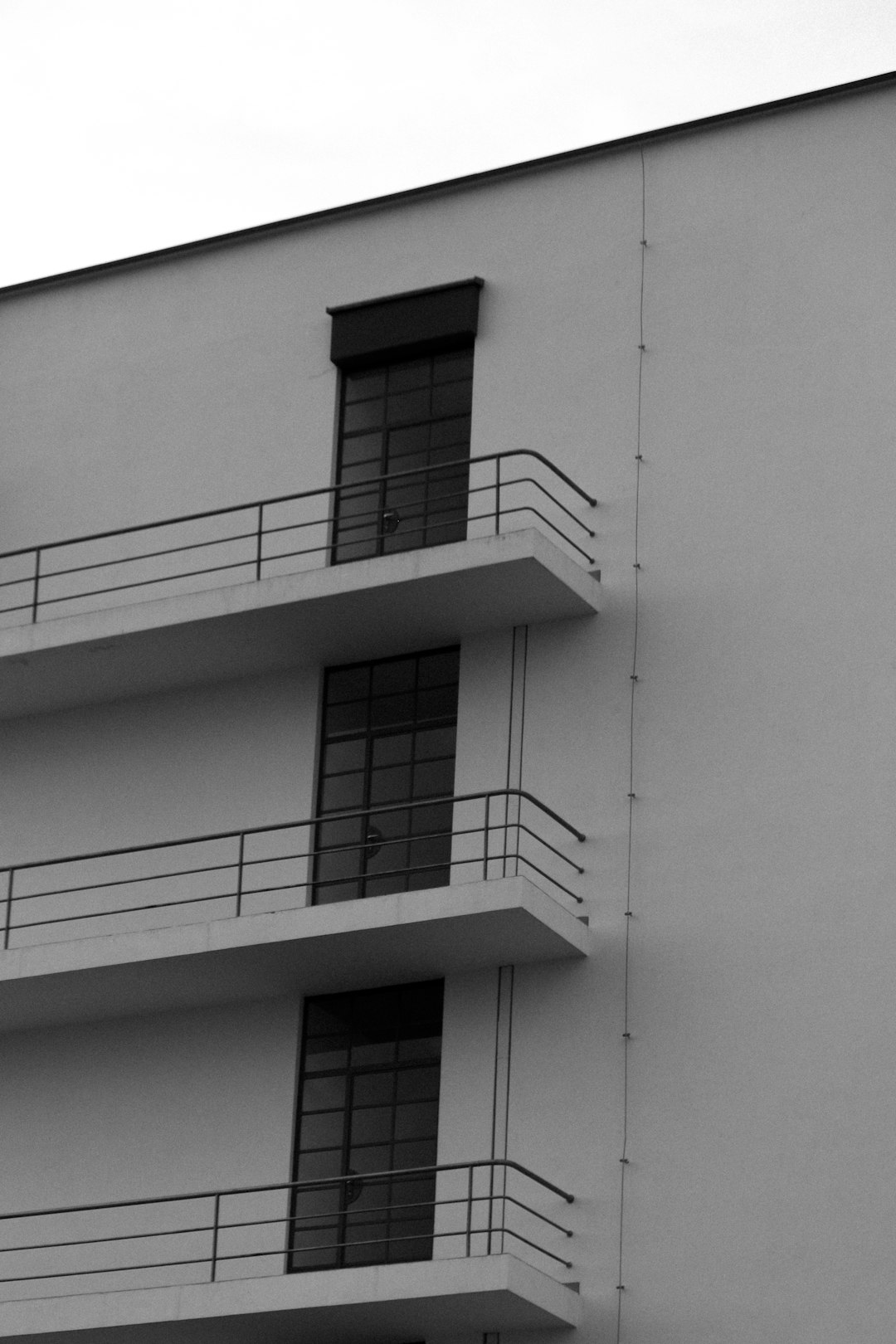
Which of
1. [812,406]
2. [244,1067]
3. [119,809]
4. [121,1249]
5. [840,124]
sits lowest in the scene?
[121,1249]

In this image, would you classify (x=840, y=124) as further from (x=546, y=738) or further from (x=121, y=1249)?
(x=121, y=1249)

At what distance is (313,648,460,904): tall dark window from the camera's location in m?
22.8

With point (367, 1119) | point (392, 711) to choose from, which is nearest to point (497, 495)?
point (392, 711)

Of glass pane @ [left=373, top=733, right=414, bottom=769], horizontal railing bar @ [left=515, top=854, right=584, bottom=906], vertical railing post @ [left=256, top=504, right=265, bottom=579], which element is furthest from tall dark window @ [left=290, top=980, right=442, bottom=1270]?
vertical railing post @ [left=256, top=504, right=265, bottom=579]

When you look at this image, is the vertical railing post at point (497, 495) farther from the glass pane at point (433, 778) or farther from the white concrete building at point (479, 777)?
the glass pane at point (433, 778)

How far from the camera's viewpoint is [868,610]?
2139 centimetres

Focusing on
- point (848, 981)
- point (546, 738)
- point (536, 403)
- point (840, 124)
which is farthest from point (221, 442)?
point (848, 981)

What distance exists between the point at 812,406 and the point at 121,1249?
966cm

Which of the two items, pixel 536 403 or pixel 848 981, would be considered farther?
pixel 536 403

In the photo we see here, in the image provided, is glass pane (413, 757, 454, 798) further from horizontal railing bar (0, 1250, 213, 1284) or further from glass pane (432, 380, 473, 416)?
horizontal railing bar (0, 1250, 213, 1284)

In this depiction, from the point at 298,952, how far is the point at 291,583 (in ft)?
11.2

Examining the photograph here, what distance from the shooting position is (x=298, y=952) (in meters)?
21.5

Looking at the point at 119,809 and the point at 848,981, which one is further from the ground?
the point at 119,809

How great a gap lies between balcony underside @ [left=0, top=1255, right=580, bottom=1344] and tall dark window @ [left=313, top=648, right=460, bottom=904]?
4.11 m
